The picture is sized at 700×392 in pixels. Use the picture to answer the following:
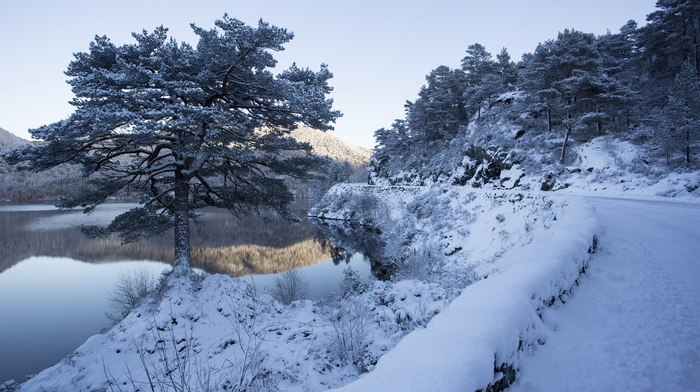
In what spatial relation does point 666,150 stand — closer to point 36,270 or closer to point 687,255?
point 687,255

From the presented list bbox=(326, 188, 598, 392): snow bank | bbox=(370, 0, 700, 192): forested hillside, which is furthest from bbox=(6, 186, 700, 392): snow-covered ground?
bbox=(370, 0, 700, 192): forested hillside

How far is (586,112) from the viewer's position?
83.3 feet

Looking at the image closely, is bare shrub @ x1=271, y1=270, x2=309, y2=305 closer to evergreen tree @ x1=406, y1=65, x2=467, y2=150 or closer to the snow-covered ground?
the snow-covered ground

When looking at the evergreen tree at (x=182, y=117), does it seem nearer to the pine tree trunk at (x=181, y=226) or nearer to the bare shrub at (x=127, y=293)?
the pine tree trunk at (x=181, y=226)

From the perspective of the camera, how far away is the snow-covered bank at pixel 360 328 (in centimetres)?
263

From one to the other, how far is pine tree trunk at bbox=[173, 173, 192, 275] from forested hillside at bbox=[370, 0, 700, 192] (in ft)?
74.0

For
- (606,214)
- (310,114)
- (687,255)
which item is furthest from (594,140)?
(310,114)

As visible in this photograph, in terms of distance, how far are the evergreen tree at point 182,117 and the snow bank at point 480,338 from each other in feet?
23.7

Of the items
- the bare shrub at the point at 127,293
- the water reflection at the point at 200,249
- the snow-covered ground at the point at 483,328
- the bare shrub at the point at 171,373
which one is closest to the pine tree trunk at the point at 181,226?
the snow-covered ground at the point at 483,328

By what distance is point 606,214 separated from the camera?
10133 millimetres

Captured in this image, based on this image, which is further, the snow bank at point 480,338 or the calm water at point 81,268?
the calm water at point 81,268

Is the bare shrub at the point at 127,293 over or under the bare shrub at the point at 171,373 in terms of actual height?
under

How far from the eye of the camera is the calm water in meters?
12.4

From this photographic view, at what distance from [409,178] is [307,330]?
126 ft
